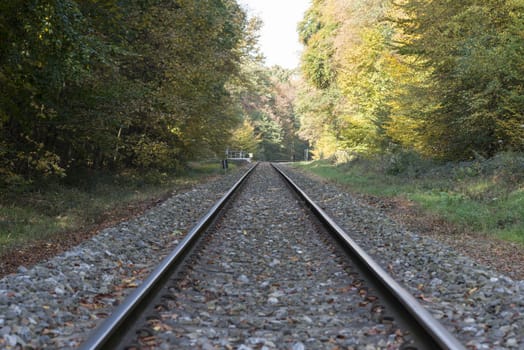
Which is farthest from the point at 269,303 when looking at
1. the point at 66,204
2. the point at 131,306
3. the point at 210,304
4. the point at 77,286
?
the point at 66,204

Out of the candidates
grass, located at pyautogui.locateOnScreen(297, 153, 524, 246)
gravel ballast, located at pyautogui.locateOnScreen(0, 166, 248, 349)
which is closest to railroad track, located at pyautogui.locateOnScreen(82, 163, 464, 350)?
gravel ballast, located at pyautogui.locateOnScreen(0, 166, 248, 349)

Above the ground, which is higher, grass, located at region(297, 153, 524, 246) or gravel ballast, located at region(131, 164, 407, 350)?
grass, located at region(297, 153, 524, 246)

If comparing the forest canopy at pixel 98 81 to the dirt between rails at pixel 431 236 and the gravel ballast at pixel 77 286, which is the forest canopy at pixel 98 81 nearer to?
the dirt between rails at pixel 431 236

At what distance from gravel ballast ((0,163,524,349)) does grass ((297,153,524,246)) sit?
6.04ft

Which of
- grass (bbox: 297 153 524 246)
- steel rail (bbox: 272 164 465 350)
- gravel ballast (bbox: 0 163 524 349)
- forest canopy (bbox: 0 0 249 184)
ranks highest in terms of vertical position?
forest canopy (bbox: 0 0 249 184)

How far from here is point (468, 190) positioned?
40.0ft

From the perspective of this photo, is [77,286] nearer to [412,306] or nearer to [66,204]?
[412,306]

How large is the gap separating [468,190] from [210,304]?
946 cm

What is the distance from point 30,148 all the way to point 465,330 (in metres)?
10.8

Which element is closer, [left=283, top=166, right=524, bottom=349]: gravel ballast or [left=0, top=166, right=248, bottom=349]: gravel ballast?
[left=0, top=166, right=248, bottom=349]: gravel ballast

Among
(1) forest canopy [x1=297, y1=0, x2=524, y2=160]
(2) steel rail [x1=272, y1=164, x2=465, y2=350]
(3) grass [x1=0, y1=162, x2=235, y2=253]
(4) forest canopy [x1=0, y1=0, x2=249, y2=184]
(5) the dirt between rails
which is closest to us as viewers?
(2) steel rail [x1=272, y1=164, x2=465, y2=350]

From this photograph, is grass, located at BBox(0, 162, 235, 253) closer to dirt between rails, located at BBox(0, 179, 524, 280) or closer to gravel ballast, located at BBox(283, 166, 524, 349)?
dirt between rails, located at BBox(0, 179, 524, 280)

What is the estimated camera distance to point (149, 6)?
47.1 feet

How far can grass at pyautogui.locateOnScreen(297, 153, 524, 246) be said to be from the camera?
9.08 m
